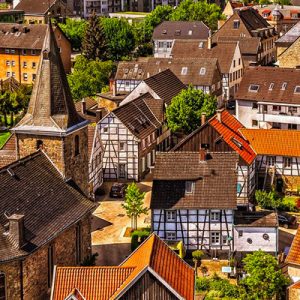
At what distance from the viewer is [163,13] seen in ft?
529

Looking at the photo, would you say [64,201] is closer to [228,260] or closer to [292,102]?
[228,260]

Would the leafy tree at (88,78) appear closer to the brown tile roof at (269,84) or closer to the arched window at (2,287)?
the brown tile roof at (269,84)

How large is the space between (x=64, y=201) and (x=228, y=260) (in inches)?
587

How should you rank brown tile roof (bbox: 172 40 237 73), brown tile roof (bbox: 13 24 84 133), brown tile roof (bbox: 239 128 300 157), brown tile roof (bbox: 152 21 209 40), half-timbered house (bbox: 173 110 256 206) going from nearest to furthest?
brown tile roof (bbox: 13 24 84 133), half-timbered house (bbox: 173 110 256 206), brown tile roof (bbox: 239 128 300 157), brown tile roof (bbox: 172 40 237 73), brown tile roof (bbox: 152 21 209 40)

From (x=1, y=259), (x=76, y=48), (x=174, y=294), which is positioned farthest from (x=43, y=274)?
(x=76, y=48)

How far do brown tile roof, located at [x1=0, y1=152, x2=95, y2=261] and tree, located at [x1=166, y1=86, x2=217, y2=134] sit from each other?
31009mm

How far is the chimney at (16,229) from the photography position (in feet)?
142

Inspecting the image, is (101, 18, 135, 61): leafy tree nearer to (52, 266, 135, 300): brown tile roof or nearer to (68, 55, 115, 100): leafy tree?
(68, 55, 115, 100): leafy tree

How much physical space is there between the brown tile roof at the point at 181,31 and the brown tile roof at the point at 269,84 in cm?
4915

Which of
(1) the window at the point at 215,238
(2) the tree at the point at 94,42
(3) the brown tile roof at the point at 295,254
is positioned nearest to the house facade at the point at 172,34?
(2) the tree at the point at 94,42

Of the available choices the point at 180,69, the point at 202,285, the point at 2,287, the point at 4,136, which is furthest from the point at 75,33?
the point at 2,287

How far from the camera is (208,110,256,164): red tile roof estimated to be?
67.2 meters

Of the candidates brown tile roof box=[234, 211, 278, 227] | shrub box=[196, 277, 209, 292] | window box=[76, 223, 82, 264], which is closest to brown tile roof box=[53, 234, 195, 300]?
window box=[76, 223, 82, 264]

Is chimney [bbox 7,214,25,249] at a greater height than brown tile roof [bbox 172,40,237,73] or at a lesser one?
lesser
